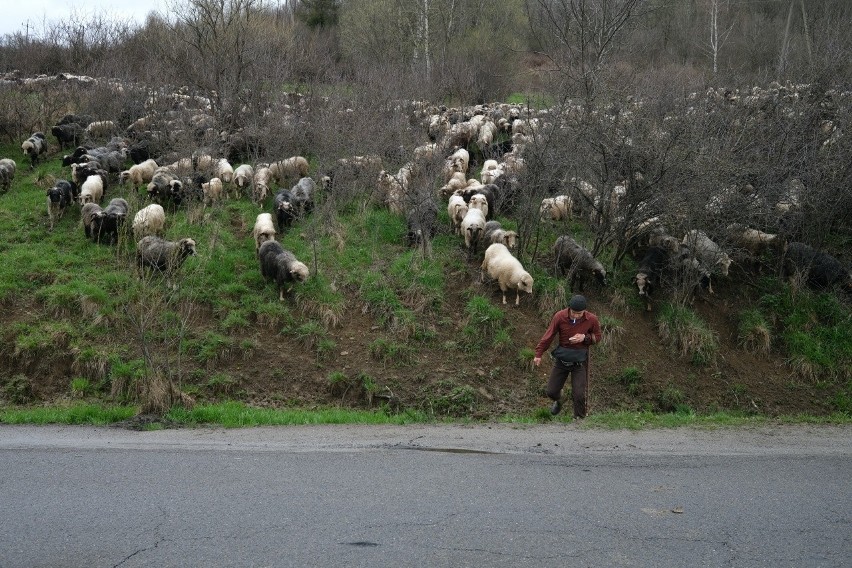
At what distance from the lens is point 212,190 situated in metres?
17.2

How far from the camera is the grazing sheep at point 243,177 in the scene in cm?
1805

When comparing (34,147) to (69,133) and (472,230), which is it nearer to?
(69,133)

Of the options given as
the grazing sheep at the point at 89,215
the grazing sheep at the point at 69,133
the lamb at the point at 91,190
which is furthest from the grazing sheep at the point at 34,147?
the grazing sheep at the point at 89,215

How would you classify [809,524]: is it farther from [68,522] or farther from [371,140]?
[371,140]

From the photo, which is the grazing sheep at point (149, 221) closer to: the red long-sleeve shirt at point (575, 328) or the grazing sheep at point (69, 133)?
the grazing sheep at point (69, 133)

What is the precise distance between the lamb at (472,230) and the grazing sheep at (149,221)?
6646mm

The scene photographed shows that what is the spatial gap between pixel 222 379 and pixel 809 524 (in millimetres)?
8871

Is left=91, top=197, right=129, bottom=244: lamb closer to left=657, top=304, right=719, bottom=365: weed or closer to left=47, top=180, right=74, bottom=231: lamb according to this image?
left=47, top=180, right=74, bottom=231: lamb

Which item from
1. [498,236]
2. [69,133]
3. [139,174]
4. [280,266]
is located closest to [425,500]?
[280,266]

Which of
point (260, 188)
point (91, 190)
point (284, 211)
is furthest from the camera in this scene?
point (260, 188)

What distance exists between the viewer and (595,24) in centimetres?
1555

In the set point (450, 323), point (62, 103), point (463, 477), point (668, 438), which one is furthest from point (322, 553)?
point (62, 103)

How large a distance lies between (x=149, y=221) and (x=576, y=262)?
9014mm

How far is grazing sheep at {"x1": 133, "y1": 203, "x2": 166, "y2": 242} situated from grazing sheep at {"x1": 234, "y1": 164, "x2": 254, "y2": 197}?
2.77 m
